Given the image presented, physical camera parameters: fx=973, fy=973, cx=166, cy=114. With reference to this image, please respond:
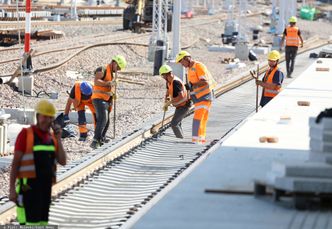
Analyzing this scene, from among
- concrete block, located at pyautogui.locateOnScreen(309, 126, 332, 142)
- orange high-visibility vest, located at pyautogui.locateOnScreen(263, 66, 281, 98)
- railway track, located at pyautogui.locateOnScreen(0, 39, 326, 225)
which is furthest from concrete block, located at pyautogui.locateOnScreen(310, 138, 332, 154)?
orange high-visibility vest, located at pyautogui.locateOnScreen(263, 66, 281, 98)

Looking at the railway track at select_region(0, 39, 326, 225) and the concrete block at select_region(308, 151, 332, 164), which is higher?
the concrete block at select_region(308, 151, 332, 164)

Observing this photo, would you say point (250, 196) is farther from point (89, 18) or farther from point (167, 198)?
point (89, 18)

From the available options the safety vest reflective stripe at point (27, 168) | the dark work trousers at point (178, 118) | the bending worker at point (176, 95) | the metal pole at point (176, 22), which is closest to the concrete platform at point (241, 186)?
the safety vest reflective stripe at point (27, 168)

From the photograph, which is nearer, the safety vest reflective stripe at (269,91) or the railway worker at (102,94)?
the railway worker at (102,94)

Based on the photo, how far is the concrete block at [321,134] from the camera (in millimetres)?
8984

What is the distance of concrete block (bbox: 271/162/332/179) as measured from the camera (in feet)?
26.8

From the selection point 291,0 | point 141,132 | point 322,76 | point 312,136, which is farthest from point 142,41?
point 312,136

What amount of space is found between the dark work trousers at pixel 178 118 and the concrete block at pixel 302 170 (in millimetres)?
7396

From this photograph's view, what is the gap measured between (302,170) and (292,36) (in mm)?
18937

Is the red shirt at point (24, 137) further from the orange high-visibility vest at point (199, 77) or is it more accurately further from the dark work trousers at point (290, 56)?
the dark work trousers at point (290, 56)

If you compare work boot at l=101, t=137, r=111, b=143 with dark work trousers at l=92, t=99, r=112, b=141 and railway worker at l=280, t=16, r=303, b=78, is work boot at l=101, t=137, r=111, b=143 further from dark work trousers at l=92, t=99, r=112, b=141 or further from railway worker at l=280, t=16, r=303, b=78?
railway worker at l=280, t=16, r=303, b=78

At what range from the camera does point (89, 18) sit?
2547 inches

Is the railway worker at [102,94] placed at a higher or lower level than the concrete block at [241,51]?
higher

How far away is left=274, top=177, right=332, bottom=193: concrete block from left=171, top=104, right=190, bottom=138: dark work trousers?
7.61 metres
